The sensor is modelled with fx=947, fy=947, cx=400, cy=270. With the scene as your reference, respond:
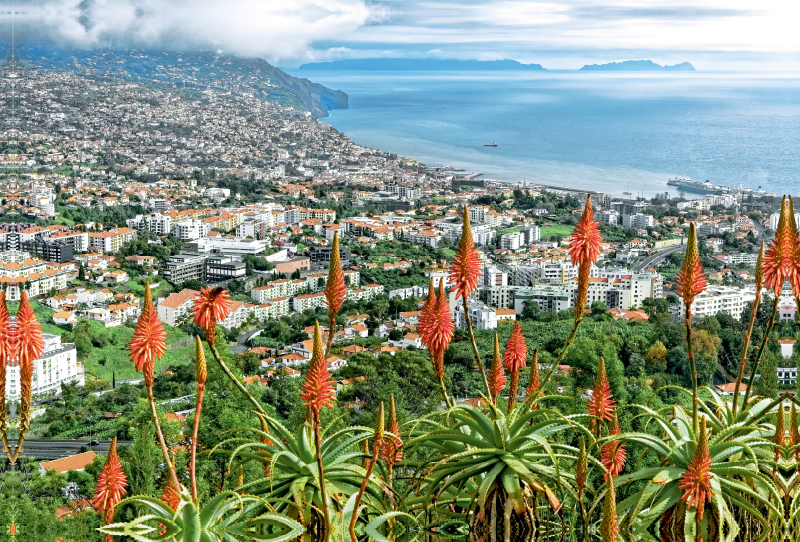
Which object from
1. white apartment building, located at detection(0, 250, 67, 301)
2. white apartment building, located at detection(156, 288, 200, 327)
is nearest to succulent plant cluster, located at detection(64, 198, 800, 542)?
white apartment building, located at detection(156, 288, 200, 327)

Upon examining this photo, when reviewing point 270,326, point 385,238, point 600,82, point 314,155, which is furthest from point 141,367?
point 600,82

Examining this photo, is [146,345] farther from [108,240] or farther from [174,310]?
[108,240]

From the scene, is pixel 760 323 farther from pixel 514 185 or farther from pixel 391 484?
pixel 514 185

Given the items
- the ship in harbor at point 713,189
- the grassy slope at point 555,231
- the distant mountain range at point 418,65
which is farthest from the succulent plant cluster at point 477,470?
the distant mountain range at point 418,65

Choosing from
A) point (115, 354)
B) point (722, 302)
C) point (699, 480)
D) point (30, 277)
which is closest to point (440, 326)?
point (699, 480)

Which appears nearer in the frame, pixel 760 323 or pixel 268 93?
pixel 760 323

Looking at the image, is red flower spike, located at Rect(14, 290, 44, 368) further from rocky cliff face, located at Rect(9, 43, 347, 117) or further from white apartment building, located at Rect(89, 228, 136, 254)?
rocky cliff face, located at Rect(9, 43, 347, 117)
